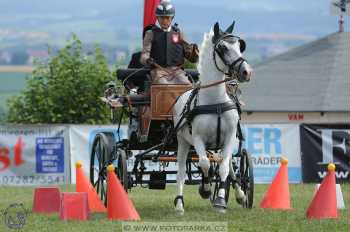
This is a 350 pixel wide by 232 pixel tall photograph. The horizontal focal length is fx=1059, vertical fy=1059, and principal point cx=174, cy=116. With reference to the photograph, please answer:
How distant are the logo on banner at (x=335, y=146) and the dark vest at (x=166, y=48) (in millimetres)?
10015

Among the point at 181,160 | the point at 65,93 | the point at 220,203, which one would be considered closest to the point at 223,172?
the point at 220,203

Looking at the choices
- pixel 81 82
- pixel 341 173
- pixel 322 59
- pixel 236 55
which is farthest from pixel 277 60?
pixel 236 55

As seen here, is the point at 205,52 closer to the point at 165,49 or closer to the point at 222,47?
the point at 222,47

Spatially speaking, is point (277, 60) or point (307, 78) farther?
point (277, 60)

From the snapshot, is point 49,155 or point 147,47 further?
point 49,155

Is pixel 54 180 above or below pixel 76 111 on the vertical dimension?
below

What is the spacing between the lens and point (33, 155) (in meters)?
23.7

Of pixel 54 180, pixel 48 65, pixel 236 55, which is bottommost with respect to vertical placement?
pixel 54 180

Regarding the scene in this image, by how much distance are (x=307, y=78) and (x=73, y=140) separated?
49.9ft

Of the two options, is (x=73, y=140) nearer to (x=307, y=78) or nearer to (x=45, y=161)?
(x=45, y=161)

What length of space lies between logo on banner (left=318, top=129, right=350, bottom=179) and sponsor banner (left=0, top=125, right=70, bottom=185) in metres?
5.75

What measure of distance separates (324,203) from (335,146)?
10.8 meters

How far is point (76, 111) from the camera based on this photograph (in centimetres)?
2927

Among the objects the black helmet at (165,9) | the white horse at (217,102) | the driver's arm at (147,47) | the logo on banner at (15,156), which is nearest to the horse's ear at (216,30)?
the white horse at (217,102)
